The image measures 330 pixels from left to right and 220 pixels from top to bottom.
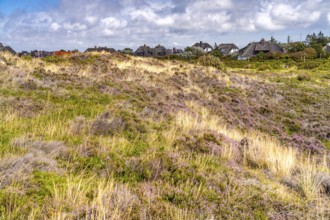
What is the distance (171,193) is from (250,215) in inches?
51.4

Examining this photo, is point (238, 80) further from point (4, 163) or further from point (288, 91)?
point (4, 163)

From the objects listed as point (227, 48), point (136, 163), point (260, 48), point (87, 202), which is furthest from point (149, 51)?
point (87, 202)

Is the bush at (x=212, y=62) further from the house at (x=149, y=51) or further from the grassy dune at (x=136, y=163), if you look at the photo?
the house at (x=149, y=51)

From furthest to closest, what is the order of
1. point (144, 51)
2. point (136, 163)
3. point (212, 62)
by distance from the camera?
1. point (144, 51)
2. point (212, 62)
3. point (136, 163)

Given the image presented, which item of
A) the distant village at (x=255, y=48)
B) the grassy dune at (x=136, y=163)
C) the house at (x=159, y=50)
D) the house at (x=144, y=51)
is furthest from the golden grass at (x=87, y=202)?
the house at (x=159, y=50)

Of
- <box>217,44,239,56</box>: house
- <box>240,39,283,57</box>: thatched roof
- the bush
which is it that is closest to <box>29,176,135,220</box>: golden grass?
the bush

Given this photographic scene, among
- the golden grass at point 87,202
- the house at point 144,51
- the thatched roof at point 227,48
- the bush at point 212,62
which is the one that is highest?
the thatched roof at point 227,48

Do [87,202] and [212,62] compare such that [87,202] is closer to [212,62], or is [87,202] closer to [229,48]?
[212,62]

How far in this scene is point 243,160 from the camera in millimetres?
7594

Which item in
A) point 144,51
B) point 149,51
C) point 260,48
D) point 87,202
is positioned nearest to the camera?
point 87,202

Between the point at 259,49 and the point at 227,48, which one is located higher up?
the point at 227,48

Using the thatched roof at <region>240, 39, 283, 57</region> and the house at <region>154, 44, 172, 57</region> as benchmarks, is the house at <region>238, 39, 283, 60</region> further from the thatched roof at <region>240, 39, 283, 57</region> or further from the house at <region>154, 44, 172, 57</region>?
the house at <region>154, 44, 172, 57</region>

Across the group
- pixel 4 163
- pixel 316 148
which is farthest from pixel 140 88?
pixel 4 163

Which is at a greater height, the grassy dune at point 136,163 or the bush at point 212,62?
the bush at point 212,62
